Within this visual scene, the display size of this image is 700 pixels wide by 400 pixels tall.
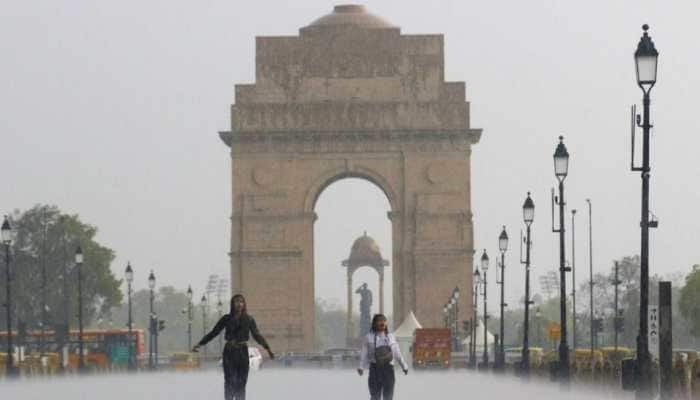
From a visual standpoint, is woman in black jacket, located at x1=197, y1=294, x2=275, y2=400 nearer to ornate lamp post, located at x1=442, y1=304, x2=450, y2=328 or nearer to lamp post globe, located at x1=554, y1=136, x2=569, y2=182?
lamp post globe, located at x1=554, y1=136, x2=569, y2=182

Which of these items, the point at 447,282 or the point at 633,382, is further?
the point at 447,282

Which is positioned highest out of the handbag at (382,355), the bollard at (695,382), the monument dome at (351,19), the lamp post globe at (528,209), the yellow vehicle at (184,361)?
the monument dome at (351,19)

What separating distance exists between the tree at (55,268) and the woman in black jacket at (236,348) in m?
109

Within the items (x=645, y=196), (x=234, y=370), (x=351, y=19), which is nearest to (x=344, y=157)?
(x=351, y=19)

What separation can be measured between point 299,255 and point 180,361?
8.04m

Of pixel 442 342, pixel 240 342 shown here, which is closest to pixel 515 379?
pixel 240 342

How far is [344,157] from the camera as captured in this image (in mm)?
111312

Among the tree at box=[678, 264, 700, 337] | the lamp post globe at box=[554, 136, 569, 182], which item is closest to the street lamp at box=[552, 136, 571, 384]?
the lamp post globe at box=[554, 136, 569, 182]

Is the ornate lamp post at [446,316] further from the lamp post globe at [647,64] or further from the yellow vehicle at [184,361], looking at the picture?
the lamp post globe at [647,64]

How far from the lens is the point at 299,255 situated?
111000mm

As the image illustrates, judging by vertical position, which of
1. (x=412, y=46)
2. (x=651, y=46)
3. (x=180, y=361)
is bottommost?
(x=180, y=361)

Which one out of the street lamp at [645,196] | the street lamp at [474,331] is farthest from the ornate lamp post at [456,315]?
the street lamp at [645,196]

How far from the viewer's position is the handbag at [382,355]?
102ft

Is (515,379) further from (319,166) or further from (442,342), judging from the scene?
(319,166)
